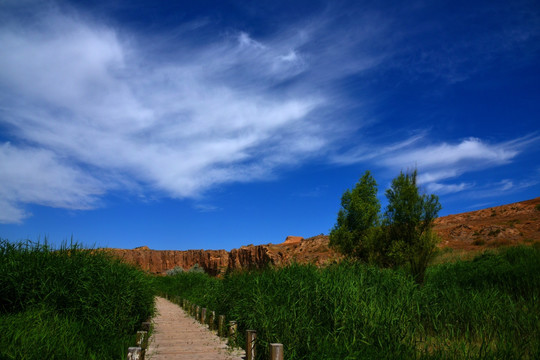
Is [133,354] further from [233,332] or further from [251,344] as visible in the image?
[233,332]

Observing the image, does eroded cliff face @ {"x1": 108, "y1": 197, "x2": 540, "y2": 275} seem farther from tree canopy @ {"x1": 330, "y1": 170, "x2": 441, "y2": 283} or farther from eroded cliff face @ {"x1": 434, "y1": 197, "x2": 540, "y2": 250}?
tree canopy @ {"x1": 330, "y1": 170, "x2": 441, "y2": 283}

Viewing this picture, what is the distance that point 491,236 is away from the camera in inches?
1483

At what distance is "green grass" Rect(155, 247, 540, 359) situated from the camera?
661cm

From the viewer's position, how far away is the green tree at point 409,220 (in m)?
19.6

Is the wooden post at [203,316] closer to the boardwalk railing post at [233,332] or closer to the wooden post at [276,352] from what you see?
the boardwalk railing post at [233,332]

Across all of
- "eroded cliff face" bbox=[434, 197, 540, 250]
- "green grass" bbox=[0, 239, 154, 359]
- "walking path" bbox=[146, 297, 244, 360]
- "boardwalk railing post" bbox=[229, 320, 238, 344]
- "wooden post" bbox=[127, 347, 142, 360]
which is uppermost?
"eroded cliff face" bbox=[434, 197, 540, 250]

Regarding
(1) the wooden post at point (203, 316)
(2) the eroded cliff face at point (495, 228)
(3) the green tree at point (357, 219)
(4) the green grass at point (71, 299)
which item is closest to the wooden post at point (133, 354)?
(4) the green grass at point (71, 299)

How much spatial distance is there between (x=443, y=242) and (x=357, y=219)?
17.9 meters

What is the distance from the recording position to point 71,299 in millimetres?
10109

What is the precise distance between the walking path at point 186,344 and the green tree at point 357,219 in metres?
16.0

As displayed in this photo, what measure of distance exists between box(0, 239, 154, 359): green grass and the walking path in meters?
0.72

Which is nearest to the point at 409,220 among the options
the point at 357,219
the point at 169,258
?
the point at 357,219

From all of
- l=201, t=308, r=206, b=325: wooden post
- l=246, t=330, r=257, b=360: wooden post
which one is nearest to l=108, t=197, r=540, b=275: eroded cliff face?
l=201, t=308, r=206, b=325: wooden post

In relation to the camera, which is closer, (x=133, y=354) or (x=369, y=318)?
(x=133, y=354)
